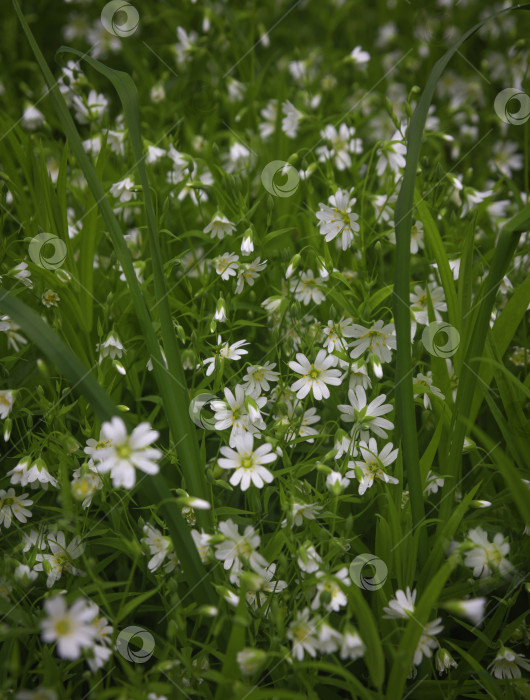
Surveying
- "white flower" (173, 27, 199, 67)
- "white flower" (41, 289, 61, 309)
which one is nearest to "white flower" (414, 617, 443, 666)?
"white flower" (41, 289, 61, 309)

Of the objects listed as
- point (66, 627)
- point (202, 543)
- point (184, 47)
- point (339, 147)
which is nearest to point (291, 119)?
point (339, 147)

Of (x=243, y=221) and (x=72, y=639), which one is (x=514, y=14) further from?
(x=72, y=639)

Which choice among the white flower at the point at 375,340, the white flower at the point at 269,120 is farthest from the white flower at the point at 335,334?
the white flower at the point at 269,120

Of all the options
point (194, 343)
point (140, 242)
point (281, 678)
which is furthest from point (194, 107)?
point (281, 678)

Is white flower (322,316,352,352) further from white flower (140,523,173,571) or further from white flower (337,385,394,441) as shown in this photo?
white flower (140,523,173,571)

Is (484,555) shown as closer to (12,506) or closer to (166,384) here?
(166,384)

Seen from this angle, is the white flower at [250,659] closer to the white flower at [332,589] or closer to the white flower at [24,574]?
the white flower at [332,589]

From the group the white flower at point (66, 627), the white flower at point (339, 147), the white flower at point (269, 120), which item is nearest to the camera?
the white flower at point (66, 627)
